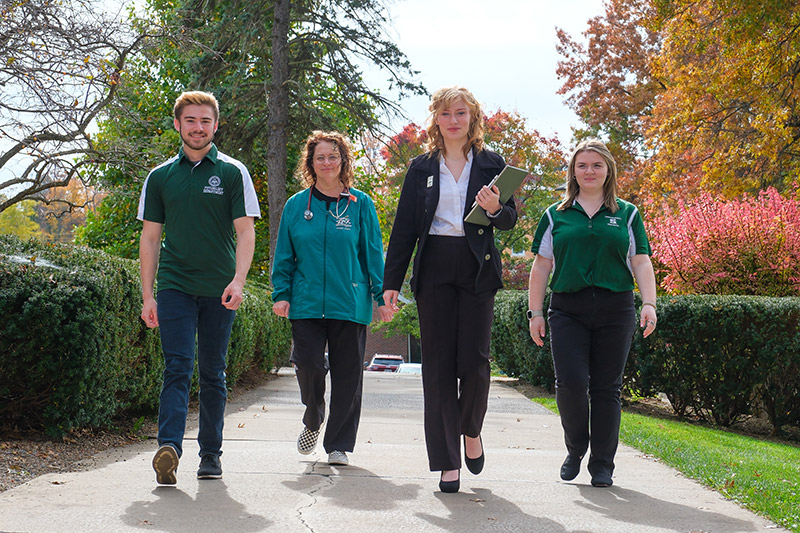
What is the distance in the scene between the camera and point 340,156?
5.72 m

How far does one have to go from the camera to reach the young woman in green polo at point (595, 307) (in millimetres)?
5160

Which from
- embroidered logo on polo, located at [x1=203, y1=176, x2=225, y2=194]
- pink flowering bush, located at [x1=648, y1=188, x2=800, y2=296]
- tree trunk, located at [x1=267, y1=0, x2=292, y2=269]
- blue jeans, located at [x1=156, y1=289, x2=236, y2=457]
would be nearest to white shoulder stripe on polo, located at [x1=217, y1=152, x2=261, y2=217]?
embroidered logo on polo, located at [x1=203, y1=176, x2=225, y2=194]

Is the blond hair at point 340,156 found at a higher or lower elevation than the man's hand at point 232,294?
higher

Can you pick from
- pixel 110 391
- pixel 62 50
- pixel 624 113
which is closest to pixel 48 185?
pixel 62 50

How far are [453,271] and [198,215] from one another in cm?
141

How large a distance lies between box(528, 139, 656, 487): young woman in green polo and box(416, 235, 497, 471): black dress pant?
1.91ft

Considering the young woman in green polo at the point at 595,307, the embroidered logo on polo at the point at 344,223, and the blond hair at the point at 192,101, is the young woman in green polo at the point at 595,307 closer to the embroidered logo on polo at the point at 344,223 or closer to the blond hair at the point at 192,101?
the embroidered logo on polo at the point at 344,223

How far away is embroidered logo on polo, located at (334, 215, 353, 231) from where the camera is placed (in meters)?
5.62

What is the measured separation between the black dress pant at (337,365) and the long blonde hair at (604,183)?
4.87 feet

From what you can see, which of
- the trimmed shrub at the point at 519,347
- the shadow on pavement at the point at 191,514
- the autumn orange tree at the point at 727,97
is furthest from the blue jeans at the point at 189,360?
the autumn orange tree at the point at 727,97

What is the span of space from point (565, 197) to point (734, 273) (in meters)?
8.64

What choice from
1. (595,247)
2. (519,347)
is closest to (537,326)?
(595,247)

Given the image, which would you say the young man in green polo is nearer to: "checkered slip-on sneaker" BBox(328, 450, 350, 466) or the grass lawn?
"checkered slip-on sneaker" BBox(328, 450, 350, 466)

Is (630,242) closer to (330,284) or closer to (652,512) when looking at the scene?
(652,512)
